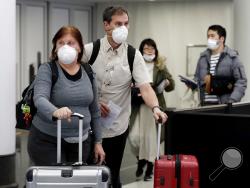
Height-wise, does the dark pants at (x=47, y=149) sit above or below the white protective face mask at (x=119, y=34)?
below

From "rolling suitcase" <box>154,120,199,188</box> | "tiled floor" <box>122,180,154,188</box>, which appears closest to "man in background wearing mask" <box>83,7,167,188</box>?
"rolling suitcase" <box>154,120,199,188</box>

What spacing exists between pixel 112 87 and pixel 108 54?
A: 24 cm

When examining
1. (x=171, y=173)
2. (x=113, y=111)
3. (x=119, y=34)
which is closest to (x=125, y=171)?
(x=113, y=111)

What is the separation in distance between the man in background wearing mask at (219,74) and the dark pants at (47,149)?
2.44 metres

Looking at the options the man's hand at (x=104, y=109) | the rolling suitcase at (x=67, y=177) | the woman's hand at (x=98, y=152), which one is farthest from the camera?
the man's hand at (x=104, y=109)

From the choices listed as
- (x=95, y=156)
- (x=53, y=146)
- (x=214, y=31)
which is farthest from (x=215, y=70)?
(x=53, y=146)

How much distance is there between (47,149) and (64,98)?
13.4 inches

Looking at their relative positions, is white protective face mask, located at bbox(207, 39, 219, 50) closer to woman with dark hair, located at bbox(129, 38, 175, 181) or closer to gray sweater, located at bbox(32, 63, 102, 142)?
woman with dark hair, located at bbox(129, 38, 175, 181)

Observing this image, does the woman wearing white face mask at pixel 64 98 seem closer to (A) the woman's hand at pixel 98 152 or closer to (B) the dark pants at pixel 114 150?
(A) the woman's hand at pixel 98 152

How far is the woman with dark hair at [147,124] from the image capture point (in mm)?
6234

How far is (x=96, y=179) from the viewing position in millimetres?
2895

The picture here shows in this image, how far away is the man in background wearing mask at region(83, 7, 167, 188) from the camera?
3859mm

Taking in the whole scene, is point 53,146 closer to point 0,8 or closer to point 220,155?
point 220,155

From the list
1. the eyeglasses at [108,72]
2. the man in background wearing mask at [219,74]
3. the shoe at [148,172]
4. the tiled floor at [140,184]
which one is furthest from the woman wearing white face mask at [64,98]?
the shoe at [148,172]
